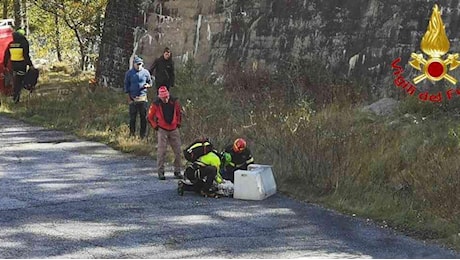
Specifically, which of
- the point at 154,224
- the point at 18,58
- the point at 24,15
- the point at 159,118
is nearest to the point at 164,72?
the point at 159,118

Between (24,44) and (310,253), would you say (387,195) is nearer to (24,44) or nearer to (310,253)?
(310,253)

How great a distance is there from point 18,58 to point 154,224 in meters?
12.3

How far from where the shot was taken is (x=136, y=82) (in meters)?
14.5

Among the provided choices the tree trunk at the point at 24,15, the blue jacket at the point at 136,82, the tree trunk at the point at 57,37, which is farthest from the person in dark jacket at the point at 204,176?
the tree trunk at the point at 24,15

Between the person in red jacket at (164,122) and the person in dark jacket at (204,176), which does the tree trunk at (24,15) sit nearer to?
the person in red jacket at (164,122)

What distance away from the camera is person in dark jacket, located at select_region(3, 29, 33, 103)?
20.0 metres

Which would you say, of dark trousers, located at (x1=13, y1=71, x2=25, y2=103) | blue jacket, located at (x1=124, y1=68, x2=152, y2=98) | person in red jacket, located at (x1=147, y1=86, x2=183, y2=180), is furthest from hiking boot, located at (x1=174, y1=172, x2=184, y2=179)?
dark trousers, located at (x1=13, y1=71, x2=25, y2=103)

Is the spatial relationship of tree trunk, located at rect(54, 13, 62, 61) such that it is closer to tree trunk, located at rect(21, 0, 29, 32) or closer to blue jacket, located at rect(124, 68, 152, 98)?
tree trunk, located at rect(21, 0, 29, 32)

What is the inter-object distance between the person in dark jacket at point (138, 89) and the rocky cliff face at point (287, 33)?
12.5 ft

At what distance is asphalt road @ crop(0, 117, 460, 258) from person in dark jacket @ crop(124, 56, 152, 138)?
242 centimetres

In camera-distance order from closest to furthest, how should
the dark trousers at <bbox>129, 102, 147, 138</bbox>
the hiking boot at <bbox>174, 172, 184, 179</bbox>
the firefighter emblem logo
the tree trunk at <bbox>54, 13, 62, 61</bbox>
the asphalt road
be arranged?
the asphalt road, the hiking boot at <bbox>174, 172, 184, 179</bbox>, the firefighter emblem logo, the dark trousers at <bbox>129, 102, 147, 138</bbox>, the tree trunk at <bbox>54, 13, 62, 61</bbox>

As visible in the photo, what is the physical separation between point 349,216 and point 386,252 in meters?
1.57

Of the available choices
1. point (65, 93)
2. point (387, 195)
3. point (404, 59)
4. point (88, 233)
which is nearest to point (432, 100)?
point (404, 59)

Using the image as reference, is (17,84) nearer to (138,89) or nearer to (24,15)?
(138,89)
